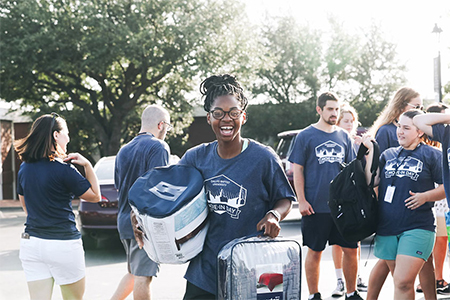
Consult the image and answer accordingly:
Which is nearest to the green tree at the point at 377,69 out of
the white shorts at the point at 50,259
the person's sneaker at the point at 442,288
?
the person's sneaker at the point at 442,288

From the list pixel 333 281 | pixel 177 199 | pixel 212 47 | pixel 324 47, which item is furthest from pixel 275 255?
pixel 324 47

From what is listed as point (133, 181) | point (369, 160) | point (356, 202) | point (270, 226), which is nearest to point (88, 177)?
point (133, 181)

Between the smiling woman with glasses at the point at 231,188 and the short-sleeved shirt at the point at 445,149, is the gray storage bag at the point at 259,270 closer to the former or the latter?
the smiling woman with glasses at the point at 231,188

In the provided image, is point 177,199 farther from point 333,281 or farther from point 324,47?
point 324,47

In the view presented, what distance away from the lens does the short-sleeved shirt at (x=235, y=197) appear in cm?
281

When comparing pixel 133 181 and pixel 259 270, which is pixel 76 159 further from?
pixel 259 270

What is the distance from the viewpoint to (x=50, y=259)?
388 centimetres

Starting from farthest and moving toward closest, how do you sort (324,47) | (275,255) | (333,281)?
(324,47)
(333,281)
(275,255)

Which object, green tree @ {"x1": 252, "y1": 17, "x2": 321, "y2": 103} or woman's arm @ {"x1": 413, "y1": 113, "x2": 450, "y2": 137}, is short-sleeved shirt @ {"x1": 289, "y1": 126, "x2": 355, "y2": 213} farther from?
green tree @ {"x1": 252, "y1": 17, "x2": 321, "y2": 103}

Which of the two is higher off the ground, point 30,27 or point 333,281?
point 30,27

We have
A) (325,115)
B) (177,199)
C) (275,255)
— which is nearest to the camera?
(275,255)

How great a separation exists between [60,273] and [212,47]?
19.1 m

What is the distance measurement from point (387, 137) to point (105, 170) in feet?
18.5

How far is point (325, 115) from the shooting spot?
5512 mm
